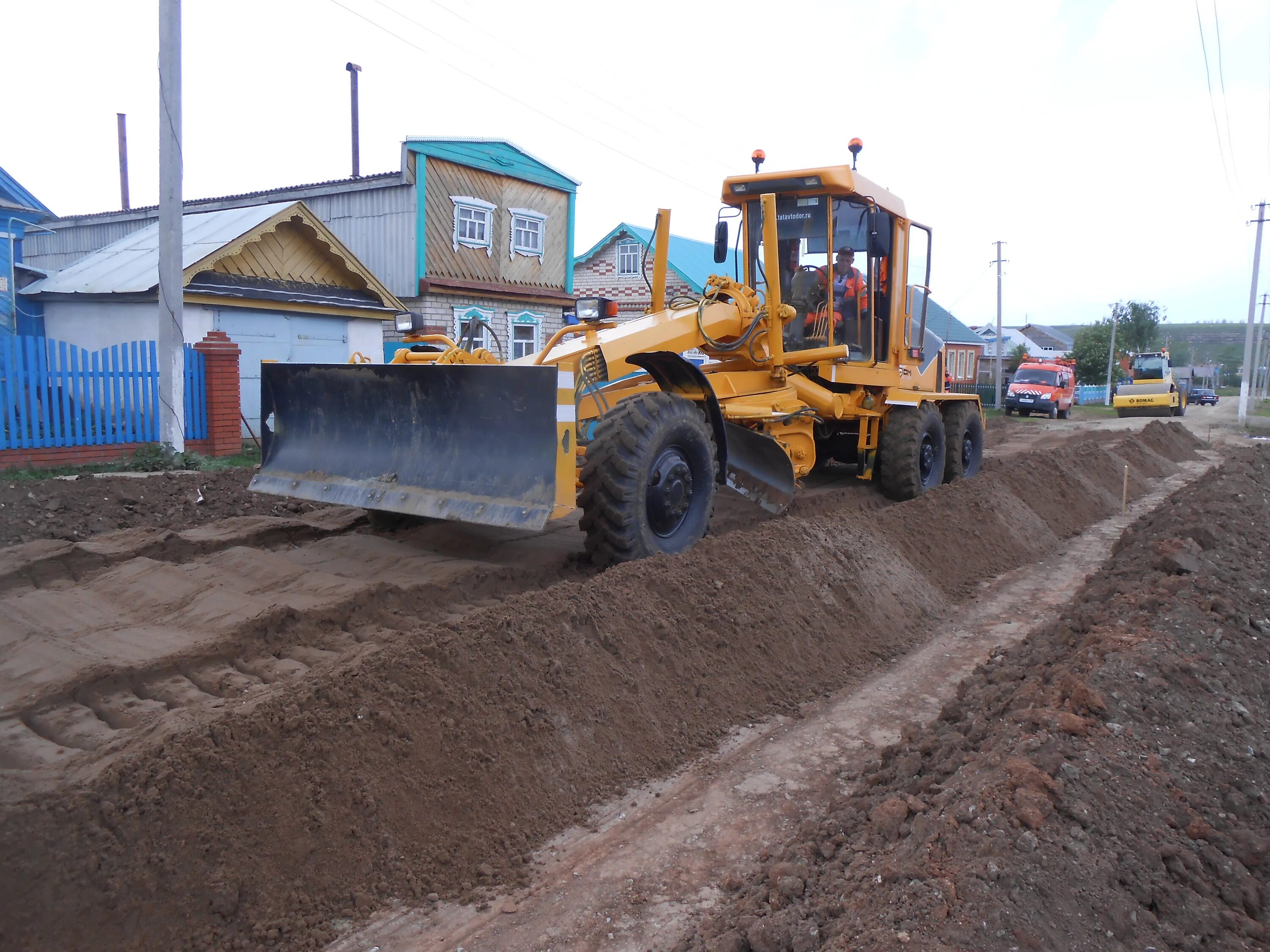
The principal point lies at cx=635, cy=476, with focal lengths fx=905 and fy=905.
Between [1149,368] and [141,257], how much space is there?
33.9 m

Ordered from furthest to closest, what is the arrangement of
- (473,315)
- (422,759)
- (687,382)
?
1. (473,315)
2. (687,382)
3. (422,759)

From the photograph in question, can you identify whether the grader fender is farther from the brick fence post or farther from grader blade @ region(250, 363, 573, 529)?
the brick fence post

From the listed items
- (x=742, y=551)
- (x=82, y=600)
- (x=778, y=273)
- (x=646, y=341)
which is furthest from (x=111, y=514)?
(x=778, y=273)

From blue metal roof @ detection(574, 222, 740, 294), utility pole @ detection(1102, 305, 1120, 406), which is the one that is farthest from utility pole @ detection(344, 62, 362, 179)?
utility pole @ detection(1102, 305, 1120, 406)

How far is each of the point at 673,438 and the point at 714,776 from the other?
7.73ft

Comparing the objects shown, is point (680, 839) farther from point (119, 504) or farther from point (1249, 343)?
point (1249, 343)

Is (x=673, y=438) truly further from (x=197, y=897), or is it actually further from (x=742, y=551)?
(x=197, y=897)

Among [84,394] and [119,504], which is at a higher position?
[84,394]

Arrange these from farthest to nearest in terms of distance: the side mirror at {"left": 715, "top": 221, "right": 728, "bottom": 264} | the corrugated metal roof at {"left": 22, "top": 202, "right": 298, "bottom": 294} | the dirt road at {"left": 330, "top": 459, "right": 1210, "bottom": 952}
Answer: the corrugated metal roof at {"left": 22, "top": 202, "right": 298, "bottom": 294}
the side mirror at {"left": 715, "top": 221, "right": 728, "bottom": 264}
the dirt road at {"left": 330, "top": 459, "right": 1210, "bottom": 952}

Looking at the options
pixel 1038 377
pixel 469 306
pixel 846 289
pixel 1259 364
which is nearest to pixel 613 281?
pixel 469 306

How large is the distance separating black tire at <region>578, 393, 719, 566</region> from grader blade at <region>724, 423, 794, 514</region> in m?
0.79

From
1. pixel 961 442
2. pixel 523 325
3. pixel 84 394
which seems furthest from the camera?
pixel 523 325

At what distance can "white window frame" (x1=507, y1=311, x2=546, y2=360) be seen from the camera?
22.2 m

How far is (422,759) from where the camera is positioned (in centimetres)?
362
